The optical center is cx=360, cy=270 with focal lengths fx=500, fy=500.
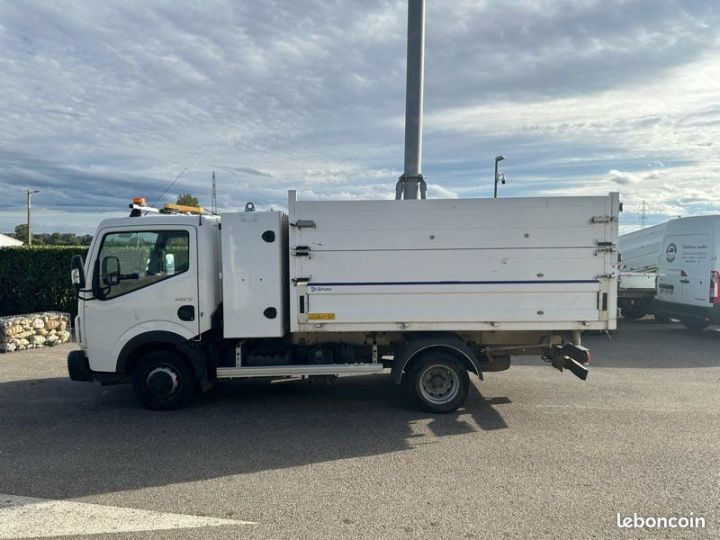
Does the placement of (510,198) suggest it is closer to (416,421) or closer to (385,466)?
(416,421)

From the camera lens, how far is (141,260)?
19.3 feet

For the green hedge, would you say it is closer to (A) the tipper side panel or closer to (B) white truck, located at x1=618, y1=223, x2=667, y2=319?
→ (A) the tipper side panel

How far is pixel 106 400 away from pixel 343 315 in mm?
A: 3407

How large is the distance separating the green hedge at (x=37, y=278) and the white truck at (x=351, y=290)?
6623mm

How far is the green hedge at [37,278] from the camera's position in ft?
37.9

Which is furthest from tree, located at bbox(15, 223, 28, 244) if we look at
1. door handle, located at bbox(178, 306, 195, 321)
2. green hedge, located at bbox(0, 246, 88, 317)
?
door handle, located at bbox(178, 306, 195, 321)

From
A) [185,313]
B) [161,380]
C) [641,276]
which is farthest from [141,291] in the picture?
[641,276]

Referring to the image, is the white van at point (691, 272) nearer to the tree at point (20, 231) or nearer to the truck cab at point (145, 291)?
the truck cab at point (145, 291)

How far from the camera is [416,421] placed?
18.5 ft

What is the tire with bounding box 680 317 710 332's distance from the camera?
1152 centimetres

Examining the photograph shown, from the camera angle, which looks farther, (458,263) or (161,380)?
(161,380)

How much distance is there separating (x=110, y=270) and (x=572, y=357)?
5535 mm
